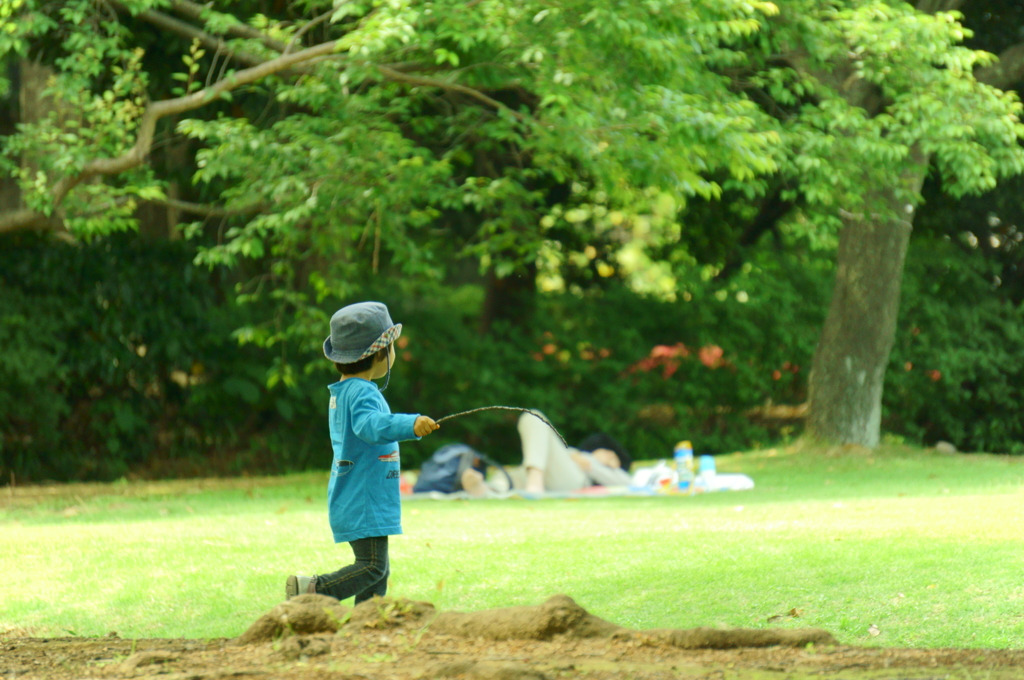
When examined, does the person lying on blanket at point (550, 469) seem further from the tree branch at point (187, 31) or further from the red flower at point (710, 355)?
the red flower at point (710, 355)

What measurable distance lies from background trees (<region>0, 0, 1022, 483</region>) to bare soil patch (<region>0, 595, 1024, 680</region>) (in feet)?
15.6

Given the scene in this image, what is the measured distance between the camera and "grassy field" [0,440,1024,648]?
4742 mm

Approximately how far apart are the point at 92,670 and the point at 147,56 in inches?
372

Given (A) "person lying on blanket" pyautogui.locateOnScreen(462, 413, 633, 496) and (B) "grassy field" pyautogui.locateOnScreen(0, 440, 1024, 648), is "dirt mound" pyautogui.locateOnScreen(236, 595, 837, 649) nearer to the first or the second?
(B) "grassy field" pyautogui.locateOnScreen(0, 440, 1024, 648)

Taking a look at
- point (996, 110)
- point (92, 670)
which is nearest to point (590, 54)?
point (996, 110)

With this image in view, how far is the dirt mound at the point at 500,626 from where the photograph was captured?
4.27 meters

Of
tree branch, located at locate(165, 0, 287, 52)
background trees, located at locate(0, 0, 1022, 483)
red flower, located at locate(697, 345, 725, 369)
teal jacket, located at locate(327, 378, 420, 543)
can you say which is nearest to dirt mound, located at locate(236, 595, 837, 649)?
teal jacket, located at locate(327, 378, 420, 543)

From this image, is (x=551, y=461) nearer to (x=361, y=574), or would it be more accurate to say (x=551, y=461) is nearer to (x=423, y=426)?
(x=361, y=574)

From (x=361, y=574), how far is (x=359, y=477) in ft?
1.41

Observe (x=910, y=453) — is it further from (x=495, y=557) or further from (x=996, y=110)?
(x=495, y=557)

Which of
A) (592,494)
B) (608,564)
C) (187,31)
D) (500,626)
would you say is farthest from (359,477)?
(187,31)

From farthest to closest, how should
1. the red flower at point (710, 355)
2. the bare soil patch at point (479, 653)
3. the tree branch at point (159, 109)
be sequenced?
1. the red flower at point (710, 355)
2. the tree branch at point (159, 109)
3. the bare soil patch at point (479, 653)

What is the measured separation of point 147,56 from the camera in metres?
12.1

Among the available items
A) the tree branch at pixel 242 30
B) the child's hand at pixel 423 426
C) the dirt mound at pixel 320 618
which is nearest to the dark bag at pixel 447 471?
the tree branch at pixel 242 30
